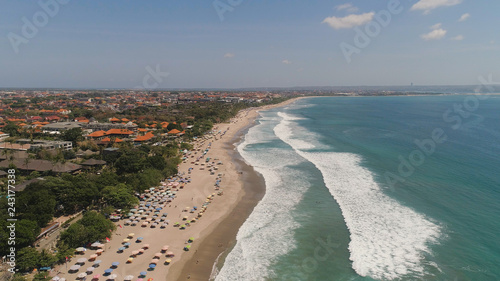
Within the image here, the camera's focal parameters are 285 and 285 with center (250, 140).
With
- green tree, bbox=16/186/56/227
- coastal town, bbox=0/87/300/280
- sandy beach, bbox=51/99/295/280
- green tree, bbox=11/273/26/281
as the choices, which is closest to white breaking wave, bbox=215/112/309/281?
sandy beach, bbox=51/99/295/280

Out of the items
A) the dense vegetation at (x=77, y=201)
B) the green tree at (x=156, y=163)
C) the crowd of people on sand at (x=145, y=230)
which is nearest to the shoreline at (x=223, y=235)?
the crowd of people on sand at (x=145, y=230)

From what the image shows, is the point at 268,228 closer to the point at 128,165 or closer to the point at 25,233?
the point at 25,233

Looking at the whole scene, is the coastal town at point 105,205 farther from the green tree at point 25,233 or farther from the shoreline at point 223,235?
the shoreline at point 223,235

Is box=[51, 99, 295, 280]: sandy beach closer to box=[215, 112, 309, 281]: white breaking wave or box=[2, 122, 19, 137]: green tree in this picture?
box=[215, 112, 309, 281]: white breaking wave

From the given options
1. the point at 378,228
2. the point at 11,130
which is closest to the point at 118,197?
the point at 378,228

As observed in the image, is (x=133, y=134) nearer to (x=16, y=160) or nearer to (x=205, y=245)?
(x=16, y=160)
